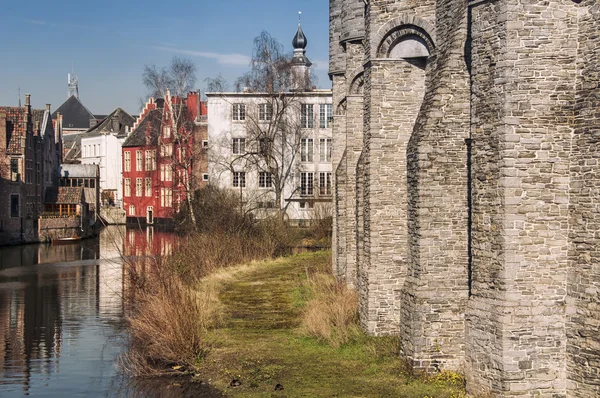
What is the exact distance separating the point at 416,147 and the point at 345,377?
4.43 m

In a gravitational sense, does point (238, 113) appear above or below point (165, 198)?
above

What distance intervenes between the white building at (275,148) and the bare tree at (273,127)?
2.6 inches

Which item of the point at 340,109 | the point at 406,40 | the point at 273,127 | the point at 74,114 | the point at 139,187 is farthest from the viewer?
the point at 74,114

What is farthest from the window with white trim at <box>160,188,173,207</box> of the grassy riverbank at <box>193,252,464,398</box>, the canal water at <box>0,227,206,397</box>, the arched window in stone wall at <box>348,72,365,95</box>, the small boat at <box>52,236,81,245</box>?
the arched window in stone wall at <box>348,72,365,95</box>

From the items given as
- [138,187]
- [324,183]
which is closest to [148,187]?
[138,187]

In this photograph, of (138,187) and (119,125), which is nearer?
(138,187)

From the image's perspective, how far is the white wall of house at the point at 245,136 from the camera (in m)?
54.7

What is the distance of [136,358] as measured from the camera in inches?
661

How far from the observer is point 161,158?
54031mm

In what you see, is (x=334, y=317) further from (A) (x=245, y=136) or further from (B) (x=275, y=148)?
(A) (x=245, y=136)

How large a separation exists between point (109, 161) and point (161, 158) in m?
33.9

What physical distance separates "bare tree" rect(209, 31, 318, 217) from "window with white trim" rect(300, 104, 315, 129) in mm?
98

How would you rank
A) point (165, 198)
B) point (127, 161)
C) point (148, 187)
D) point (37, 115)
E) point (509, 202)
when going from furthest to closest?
point (127, 161) → point (148, 187) → point (165, 198) → point (37, 115) → point (509, 202)

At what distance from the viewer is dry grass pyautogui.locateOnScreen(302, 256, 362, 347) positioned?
57.7 feet
